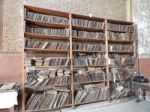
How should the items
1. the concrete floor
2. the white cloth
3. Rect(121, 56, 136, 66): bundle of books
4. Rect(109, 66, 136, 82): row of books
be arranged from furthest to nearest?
Rect(121, 56, 136, 66): bundle of books → Rect(109, 66, 136, 82): row of books → the concrete floor → the white cloth

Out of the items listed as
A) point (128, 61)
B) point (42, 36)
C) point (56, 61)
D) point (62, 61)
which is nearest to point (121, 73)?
point (128, 61)

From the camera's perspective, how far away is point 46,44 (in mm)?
3570

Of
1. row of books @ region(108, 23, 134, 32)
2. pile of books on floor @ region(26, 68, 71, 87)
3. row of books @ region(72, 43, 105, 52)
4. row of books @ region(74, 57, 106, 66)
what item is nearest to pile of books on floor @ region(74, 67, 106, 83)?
row of books @ region(74, 57, 106, 66)

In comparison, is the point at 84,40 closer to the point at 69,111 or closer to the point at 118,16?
the point at 118,16

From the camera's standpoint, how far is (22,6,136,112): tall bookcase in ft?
11.3

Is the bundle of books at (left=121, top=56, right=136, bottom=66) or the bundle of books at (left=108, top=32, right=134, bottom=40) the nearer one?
the bundle of books at (left=108, top=32, right=134, bottom=40)

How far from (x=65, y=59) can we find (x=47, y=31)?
29.2 inches

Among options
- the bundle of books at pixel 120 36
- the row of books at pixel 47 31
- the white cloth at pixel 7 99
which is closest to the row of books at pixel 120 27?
the bundle of books at pixel 120 36

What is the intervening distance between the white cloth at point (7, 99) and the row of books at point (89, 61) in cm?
155

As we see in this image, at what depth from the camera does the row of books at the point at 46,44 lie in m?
3.41

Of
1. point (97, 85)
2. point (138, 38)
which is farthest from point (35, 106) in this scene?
point (138, 38)

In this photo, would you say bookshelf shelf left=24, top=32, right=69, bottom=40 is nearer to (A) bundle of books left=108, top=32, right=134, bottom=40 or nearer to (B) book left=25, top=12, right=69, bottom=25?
(B) book left=25, top=12, right=69, bottom=25

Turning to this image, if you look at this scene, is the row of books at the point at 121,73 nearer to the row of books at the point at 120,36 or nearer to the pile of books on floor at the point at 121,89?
the pile of books on floor at the point at 121,89

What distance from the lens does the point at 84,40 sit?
422 centimetres
